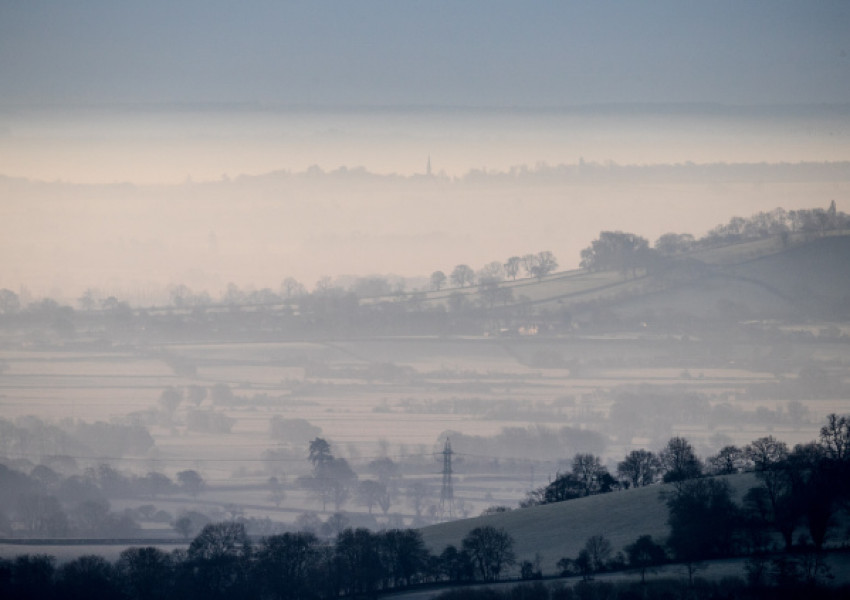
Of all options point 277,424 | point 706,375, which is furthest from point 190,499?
point 706,375

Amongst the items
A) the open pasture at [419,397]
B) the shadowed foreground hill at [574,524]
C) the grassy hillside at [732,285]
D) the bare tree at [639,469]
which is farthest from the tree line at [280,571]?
the grassy hillside at [732,285]

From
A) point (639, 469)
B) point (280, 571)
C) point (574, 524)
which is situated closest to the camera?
point (280, 571)

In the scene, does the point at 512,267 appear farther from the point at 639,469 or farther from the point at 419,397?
the point at 639,469

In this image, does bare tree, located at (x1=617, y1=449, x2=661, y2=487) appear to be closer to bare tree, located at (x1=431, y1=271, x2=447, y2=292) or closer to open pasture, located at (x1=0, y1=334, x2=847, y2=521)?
open pasture, located at (x1=0, y1=334, x2=847, y2=521)

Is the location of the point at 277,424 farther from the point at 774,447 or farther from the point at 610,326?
the point at 774,447

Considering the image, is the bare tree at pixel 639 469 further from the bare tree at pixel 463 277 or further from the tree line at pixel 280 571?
the bare tree at pixel 463 277

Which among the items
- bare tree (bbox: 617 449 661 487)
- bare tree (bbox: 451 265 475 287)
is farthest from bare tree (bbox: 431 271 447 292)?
bare tree (bbox: 617 449 661 487)

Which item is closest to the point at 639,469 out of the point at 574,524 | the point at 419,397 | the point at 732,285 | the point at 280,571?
the point at 574,524

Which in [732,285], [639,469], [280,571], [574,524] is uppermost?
[732,285]
